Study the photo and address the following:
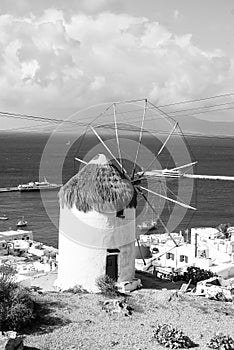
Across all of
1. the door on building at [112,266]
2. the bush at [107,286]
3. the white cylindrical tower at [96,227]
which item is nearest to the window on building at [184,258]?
the white cylindrical tower at [96,227]

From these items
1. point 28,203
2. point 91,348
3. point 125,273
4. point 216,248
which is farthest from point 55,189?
point 91,348

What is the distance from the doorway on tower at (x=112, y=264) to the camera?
15.7 m

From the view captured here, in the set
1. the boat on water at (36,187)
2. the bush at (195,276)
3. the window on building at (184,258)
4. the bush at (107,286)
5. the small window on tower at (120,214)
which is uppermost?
the boat on water at (36,187)

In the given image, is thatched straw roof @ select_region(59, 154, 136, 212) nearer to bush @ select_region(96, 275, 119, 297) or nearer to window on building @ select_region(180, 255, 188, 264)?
bush @ select_region(96, 275, 119, 297)

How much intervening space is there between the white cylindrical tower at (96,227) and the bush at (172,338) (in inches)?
184

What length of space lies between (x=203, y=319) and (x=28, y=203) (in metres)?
64.3

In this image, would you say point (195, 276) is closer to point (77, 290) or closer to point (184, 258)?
point (77, 290)

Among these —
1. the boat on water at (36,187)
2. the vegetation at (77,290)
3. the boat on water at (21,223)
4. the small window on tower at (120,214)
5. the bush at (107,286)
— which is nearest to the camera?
the bush at (107,286)

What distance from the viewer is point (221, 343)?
10.8 meters

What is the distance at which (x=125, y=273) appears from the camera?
1599 cm

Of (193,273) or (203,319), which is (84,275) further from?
(193,273)

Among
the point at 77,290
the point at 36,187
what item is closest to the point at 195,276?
the point at 77,290

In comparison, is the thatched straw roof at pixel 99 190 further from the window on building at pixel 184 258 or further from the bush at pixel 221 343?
the window on building at pixel 184 258

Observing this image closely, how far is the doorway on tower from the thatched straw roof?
141cm
